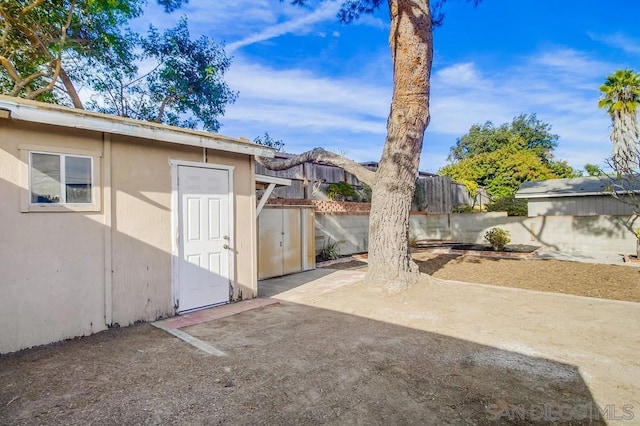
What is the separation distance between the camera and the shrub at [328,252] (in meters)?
10.2

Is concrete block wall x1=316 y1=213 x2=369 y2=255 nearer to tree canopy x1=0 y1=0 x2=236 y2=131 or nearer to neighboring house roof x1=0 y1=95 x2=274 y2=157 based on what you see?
neighboring house roof x1=0 y1=95 x2=274 y2=157

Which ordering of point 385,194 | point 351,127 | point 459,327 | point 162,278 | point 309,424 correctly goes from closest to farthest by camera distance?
point 309,424
point 459,327
point 162,278
point 385,194
point 351,127

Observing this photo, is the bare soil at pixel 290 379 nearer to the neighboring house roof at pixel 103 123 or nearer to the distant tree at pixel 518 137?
the neighboring house roof at pixel 103 123

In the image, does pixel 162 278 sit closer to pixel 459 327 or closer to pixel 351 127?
pixel 459 327

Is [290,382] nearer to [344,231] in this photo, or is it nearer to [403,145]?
[403,145]

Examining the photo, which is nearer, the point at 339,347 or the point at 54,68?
the point at 339,347

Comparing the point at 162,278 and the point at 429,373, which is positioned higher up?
the point at 162,278

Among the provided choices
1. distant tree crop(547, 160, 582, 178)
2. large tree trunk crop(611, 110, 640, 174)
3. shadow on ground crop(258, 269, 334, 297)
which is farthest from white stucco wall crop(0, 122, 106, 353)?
distant tree crop(547, 160, 582, 178)

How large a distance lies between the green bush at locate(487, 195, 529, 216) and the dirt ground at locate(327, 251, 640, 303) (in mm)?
9618

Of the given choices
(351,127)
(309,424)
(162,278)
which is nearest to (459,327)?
(309,424)

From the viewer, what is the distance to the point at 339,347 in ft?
12.3

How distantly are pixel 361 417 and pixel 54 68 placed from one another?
12.8m

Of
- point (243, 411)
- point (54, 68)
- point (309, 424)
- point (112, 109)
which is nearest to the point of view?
point (309, 424)

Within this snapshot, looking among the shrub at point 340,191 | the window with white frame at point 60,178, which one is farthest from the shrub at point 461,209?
the window with white frame at point 60,178
